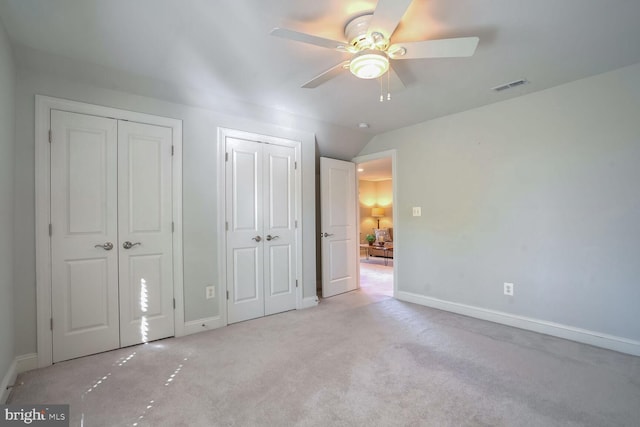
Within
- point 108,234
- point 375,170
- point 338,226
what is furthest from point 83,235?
point 375,170

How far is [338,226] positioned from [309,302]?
1.21 m

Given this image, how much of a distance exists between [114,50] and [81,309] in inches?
81.3

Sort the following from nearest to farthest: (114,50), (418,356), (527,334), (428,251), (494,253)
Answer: (114,50)
(418,356)
(527,334)
(494,253)
(428,251)

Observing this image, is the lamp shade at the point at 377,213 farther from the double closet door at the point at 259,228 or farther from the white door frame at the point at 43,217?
the white door frame at the point at 43,217

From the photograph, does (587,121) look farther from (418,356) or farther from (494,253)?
(418,356)

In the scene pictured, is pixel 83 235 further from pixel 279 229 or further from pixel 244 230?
pixel 279 229

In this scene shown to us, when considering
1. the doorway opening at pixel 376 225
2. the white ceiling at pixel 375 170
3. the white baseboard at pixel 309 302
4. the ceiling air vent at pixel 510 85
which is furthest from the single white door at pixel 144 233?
the white ceiling at pixel 375 170

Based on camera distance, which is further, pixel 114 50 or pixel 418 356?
pixel 418 356

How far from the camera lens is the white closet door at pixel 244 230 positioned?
320 centimetres

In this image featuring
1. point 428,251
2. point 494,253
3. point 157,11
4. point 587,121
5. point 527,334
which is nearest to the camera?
point 157,11

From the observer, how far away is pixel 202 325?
2.98 metres

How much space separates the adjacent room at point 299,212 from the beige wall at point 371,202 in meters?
5.30

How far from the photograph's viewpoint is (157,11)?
1.71 m

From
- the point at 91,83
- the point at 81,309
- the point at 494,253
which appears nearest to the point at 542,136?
the point at 494,253
